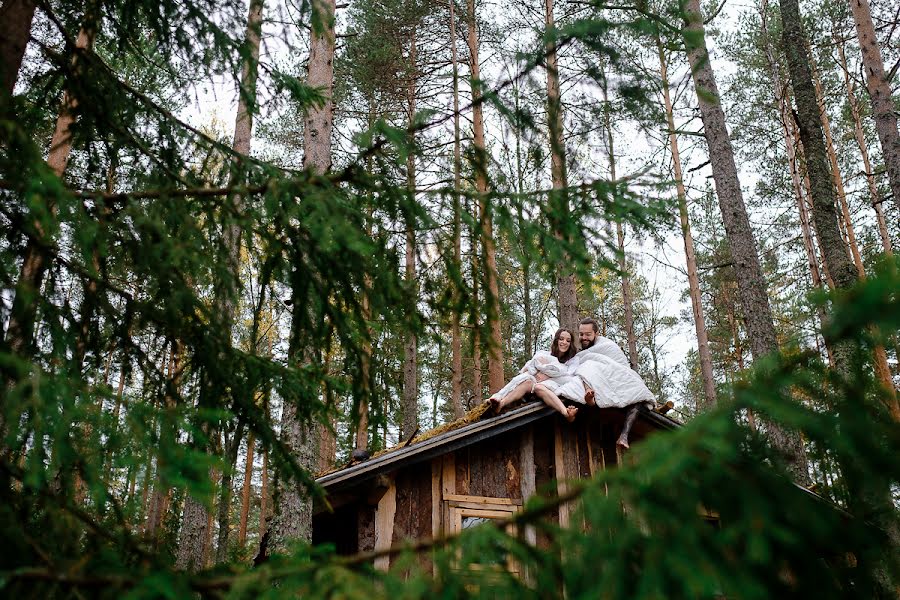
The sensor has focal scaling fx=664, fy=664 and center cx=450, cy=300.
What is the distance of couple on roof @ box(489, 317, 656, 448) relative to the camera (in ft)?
23.4

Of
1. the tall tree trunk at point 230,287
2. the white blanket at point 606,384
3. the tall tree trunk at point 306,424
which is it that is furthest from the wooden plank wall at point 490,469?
the tall tree trunk at point 230,287

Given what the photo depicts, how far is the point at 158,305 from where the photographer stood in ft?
10.7

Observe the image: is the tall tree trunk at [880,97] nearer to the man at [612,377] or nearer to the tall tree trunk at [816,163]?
the tall tree trunk at [816,163]

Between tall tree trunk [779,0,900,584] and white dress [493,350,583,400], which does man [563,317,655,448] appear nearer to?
white dress [493,350,583,400]

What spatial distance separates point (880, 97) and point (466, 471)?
23.9ft

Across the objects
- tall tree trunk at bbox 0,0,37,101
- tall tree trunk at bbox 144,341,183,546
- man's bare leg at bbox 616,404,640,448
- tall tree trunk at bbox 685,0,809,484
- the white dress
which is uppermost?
tall tree trunk at bbox 685,0,809,484

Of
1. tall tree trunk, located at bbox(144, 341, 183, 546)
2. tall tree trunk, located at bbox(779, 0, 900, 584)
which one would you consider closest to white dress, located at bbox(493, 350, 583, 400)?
tall tree trunk, located at bbox(779, 0, 900, 584)

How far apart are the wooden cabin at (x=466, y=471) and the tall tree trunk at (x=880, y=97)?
453cm

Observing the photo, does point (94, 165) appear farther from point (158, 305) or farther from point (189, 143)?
point (158, 305)

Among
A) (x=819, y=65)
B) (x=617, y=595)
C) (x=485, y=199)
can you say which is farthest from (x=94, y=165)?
(x=819, y=65)

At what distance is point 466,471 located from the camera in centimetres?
727

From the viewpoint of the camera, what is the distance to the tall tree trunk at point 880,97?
27.6 ft

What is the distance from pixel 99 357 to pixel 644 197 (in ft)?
9.30

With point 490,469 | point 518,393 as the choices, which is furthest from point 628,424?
point 490,469
